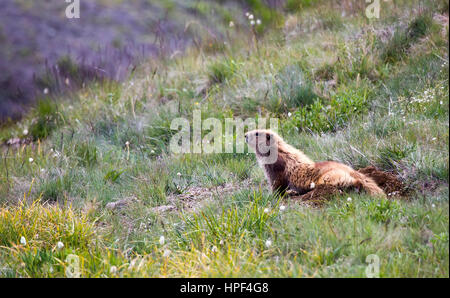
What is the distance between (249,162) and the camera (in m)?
6.86

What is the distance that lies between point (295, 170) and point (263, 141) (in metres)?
0.60

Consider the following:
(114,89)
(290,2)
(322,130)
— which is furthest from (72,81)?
(322,130)

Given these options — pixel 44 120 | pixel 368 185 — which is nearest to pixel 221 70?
pixel 44 120

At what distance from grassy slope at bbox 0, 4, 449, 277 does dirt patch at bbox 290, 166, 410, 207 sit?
13cm

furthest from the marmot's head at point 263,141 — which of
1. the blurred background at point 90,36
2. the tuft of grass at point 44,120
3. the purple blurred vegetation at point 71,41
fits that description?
the purple blurred vegetation at point 71,41

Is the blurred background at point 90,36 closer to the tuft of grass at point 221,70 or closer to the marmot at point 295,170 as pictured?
the tuft of grass at point 221,70

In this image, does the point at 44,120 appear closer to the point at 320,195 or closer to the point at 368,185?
the point at 320,195

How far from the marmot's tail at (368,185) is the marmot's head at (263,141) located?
1.23 metres

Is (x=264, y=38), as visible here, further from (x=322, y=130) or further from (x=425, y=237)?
(x=425, y=237)

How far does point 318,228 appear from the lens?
449cm

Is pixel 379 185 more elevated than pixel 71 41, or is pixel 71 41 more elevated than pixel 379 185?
pixel 71 41

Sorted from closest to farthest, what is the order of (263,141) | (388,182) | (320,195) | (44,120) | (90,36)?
1. (320,195)
2. (388,182)
3. (263,141)
4. (44,120)
5. (90,36)

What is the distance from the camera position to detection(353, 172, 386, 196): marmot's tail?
5.02 m

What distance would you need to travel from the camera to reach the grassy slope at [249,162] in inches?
171
